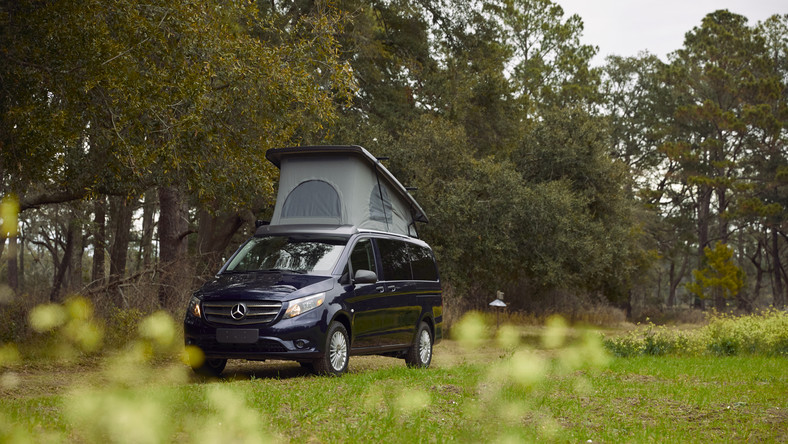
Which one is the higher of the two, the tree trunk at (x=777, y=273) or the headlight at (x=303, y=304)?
the tree trunk at (x=777, y=273)

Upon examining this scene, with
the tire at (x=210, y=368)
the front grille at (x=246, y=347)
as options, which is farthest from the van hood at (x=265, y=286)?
the tire at (x=210, y=368)

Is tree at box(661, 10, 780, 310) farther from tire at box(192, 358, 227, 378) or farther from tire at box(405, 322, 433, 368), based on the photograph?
tire at box(192, 358, 227, 378)

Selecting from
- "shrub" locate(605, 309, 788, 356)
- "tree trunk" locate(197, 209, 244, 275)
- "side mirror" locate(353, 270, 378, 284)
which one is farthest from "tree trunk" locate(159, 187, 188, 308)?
"shrub" locate(605, 309, 788, 356)

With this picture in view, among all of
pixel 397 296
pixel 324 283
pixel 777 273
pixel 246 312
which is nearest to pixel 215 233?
pixel 397 296

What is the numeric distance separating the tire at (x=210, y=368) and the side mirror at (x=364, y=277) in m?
2.11

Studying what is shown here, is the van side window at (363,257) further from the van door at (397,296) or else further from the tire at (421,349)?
the tire at (421,349)

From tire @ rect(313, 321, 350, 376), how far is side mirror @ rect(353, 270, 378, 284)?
0.66 metres

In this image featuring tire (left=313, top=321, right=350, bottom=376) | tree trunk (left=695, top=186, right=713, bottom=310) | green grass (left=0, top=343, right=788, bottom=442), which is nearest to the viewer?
green grass (left=0, top=343, right=788, bottom=442)

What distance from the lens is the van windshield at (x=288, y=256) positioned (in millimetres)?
10758

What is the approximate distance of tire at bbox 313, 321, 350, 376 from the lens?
32.7 feet

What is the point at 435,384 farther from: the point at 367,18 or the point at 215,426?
the point at 367,18

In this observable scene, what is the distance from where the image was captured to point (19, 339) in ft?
41.0

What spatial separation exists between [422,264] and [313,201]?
2.26 m

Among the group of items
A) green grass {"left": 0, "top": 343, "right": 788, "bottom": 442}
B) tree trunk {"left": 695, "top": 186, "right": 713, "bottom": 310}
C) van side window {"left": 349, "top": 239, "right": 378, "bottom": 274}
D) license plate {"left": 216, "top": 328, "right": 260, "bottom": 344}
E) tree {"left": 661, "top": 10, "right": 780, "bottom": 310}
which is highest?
tree {"left": 661, "top": 10, "right": 780, "bottom": 310}
